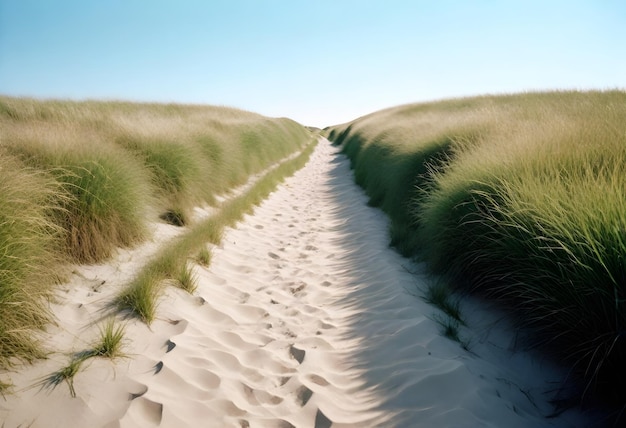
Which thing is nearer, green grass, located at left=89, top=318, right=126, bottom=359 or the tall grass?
the tall grass

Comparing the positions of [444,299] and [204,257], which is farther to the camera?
[204,257]

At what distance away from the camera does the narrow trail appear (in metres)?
2.01

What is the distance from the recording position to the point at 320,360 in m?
2.62

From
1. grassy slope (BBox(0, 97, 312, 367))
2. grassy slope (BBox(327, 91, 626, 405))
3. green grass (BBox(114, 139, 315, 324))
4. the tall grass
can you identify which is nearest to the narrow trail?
green grass (BBox(114, 139, 315, 324))

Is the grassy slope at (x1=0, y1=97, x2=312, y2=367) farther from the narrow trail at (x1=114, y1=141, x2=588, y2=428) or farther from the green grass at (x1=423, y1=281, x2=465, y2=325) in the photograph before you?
the green grass at (x1=423, y1=281, x2=465, y2=325)

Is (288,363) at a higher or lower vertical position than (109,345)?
lower

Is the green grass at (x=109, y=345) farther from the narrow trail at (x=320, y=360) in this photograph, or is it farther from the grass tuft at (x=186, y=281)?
the grass tuft at (x=186, y=281)

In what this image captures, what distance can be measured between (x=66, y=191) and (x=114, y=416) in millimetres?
2334

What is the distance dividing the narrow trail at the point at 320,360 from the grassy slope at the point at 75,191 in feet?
2.68

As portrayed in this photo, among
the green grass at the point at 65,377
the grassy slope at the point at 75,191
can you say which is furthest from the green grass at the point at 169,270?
the green grass at the point at 65,377

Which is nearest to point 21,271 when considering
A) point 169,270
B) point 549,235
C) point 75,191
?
point 169,270

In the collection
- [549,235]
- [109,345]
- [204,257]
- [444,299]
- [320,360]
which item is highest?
[549,235]

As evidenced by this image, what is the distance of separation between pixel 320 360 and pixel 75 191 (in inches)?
114

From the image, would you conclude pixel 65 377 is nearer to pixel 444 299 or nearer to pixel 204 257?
pixel 204 257
